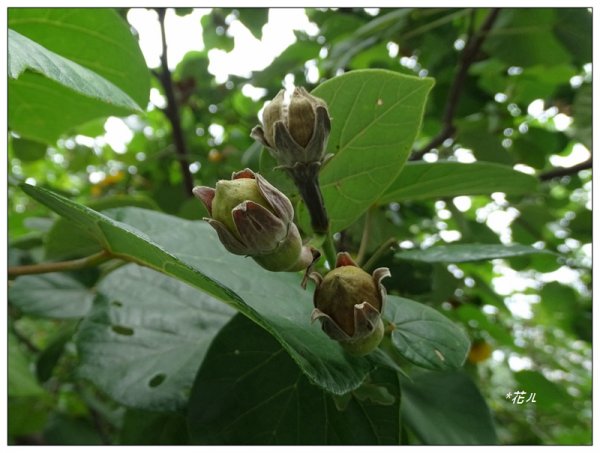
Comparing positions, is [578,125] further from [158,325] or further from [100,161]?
[100,161]

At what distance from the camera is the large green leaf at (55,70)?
48cm

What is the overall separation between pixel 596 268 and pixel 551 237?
79 centimetres

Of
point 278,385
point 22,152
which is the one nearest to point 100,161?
point 22,152

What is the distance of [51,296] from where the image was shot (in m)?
1.12

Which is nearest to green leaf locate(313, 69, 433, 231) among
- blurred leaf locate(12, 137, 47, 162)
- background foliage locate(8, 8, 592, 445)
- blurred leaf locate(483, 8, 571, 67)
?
background foliage locate(8, 8, 592, 445)

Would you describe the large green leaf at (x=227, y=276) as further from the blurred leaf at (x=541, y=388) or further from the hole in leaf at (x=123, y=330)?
the blurred leaf at (x=541, y=388)

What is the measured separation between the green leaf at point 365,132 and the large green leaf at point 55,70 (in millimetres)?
205

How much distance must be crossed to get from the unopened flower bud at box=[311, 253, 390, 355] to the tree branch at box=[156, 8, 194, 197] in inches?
41.5

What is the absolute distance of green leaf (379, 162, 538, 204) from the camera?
2.48 ft

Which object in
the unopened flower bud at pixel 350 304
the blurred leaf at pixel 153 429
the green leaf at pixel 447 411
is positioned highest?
the unopened flower bud at pixel 350 304

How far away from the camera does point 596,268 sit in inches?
34.8

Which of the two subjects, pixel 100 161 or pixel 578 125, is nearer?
pixel 578 125

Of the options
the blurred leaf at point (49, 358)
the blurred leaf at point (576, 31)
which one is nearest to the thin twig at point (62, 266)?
the blurred leaf at point (49, 358)

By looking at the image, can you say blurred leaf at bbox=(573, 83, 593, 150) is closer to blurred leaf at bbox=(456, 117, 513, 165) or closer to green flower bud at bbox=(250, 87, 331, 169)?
blurred leaf at bbox=(456, 117, 513, 165)
